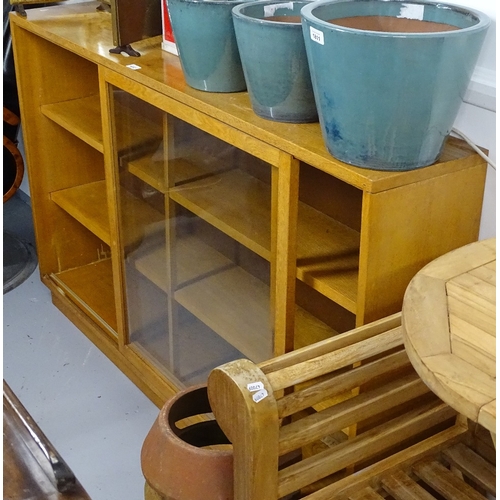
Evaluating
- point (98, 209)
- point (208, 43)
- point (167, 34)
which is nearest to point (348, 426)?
point (208, 43)

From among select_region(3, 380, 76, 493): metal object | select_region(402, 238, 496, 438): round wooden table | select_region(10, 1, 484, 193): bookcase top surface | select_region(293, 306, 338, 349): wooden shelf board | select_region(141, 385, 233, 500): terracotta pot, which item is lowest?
select_region(141, 385, 233, 500): terracotta pot

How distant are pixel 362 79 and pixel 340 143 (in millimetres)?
120

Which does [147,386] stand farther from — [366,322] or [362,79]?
[362,79]

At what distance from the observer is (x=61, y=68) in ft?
7.34

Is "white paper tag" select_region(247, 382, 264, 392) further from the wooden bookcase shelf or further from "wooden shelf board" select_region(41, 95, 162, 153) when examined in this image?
"wooden shelf board" select_region(41, 95, 162, 153)

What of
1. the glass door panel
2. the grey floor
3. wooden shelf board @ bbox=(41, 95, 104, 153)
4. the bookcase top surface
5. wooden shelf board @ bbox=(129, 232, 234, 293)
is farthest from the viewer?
wooden shelf board @ bbox=(41, 95, 104, 153)

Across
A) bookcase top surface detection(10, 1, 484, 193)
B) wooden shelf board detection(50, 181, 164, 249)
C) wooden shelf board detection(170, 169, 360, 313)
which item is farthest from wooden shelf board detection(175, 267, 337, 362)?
bookcase top surface detection(10, 1, 484, 193)

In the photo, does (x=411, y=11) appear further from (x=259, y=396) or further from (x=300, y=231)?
(x=259, y=396)

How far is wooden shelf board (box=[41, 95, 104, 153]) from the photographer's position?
6.81 feet

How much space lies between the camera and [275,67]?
1.25 m

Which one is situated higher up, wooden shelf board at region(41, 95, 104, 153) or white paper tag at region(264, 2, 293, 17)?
white paper tag at region(264, 2, 293, 17)

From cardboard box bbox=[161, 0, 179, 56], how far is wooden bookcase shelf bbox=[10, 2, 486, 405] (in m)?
0.03

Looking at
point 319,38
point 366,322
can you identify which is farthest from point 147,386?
point 319,38

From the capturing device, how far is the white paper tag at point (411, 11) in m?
1.25
